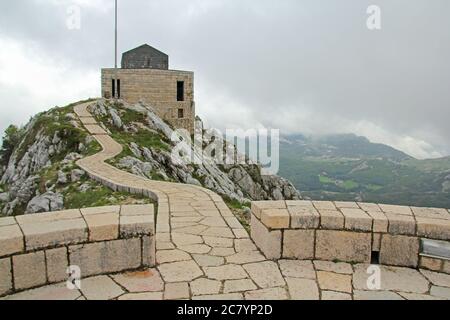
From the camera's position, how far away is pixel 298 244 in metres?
4.58

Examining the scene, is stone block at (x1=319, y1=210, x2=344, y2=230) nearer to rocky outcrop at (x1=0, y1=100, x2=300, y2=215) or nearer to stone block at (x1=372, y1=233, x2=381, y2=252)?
stone block at (x1=372, y1=233, x2=381, y2=252)

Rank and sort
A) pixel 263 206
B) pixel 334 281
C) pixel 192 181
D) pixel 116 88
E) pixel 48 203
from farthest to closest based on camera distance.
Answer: pixel 116 88 → pixel 192 181 → pixel 48 203 → pixel 263 206 → pixel 334 281

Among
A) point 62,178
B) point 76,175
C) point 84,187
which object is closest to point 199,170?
point 76,175

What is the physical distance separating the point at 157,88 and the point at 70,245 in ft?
96.9

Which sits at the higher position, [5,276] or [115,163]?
[115,163]

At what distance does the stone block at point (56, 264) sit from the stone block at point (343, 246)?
3049mm

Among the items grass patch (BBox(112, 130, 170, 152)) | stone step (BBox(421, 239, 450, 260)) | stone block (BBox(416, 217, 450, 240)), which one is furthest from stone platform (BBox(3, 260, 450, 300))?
grass patch (BBox(112, 130, 170, 152))

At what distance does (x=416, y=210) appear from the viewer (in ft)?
15.9

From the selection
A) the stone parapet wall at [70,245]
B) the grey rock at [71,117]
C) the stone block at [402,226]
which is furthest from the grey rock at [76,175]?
the grey rock at [71,117]

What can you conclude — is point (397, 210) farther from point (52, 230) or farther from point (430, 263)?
point (52, 230)

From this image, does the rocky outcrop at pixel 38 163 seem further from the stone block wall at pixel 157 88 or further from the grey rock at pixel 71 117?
the stone block wall at pixel 157 88

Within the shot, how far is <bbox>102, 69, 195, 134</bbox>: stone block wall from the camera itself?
3147cm
